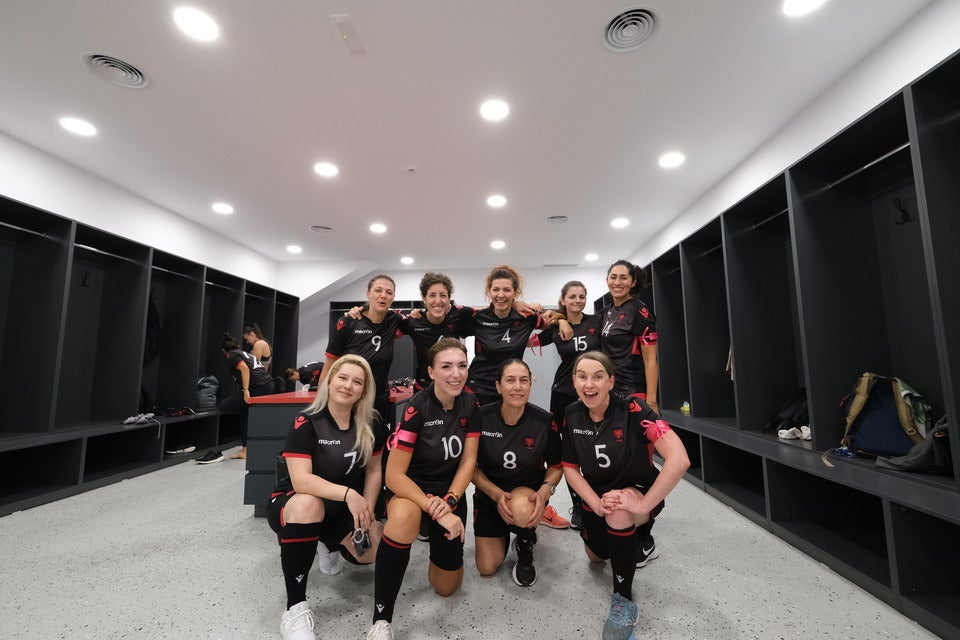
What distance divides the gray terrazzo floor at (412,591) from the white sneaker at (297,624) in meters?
0.07

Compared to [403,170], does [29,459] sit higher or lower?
lower

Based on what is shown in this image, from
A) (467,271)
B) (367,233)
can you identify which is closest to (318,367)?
(367,233)

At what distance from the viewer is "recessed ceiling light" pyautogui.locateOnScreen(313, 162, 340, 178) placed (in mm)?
3819

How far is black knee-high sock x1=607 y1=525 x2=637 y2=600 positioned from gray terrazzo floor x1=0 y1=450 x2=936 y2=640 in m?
0.15

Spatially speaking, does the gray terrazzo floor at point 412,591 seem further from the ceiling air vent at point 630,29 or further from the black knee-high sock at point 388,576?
the ceiling air vent at point 630,29

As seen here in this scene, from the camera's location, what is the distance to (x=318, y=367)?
3.60m

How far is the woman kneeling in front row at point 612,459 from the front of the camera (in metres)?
1.62

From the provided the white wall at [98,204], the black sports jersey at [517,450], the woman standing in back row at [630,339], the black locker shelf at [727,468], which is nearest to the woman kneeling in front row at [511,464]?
the black sports jersey at [517,450]

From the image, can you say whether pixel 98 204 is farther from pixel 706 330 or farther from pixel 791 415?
pixel 791 415

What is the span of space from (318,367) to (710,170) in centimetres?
398

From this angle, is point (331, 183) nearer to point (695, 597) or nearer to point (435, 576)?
point (435, 576)

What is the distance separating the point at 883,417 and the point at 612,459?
1482 mm

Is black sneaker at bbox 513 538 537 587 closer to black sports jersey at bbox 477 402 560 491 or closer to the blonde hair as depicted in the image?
black sports jersey at bbox 477 402 560 491

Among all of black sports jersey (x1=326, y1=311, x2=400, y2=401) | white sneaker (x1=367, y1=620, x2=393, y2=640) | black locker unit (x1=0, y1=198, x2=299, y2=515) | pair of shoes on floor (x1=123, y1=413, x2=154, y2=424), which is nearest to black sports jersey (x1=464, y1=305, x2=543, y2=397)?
black sports jersey (x1=326, y1=311, x2=400, y2=401)
